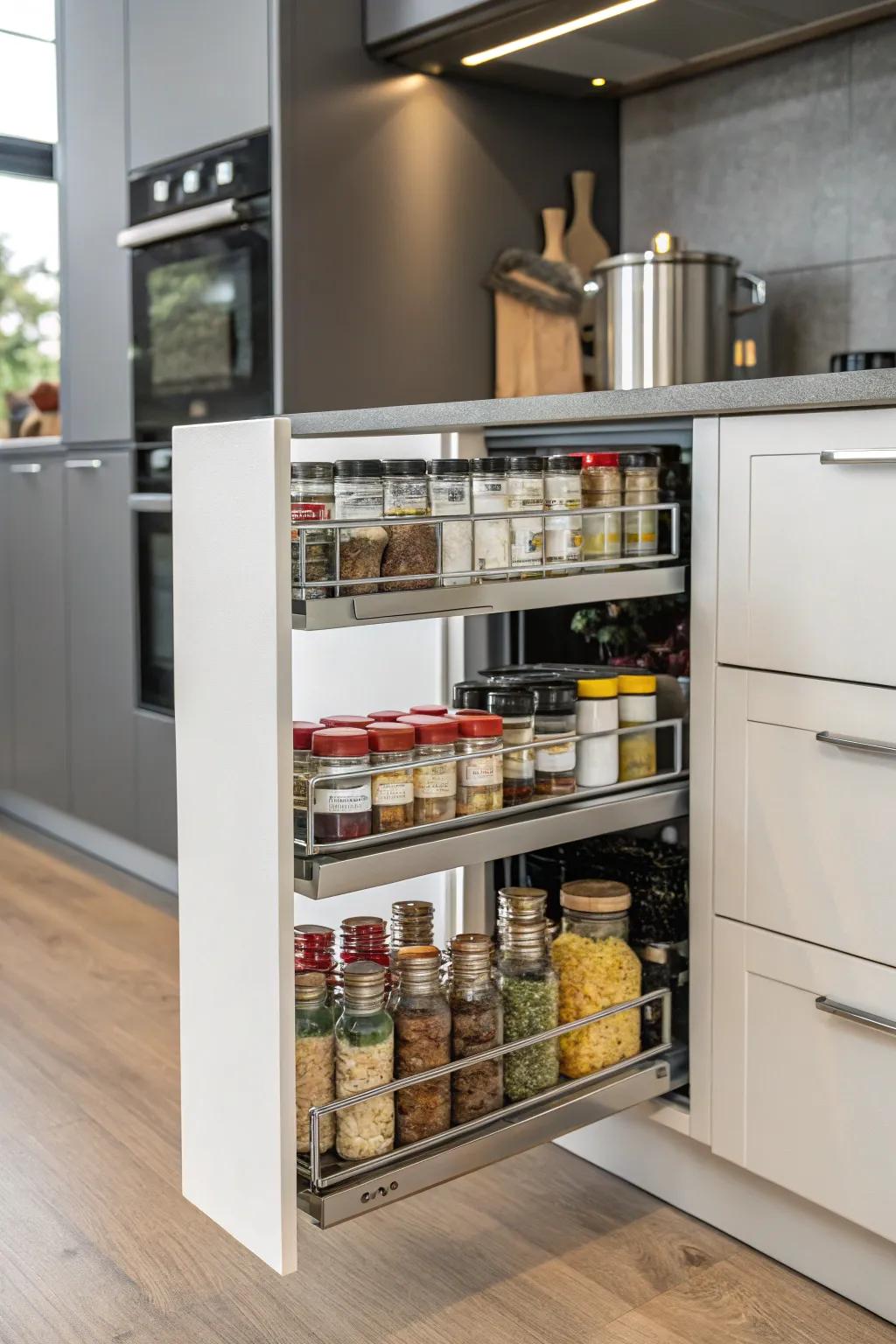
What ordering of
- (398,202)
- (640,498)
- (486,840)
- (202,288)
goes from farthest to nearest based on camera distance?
(202,288)
(398,202)
(640,498)
(486,840)

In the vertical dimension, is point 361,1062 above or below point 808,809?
below

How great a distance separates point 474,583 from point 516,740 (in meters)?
0.18

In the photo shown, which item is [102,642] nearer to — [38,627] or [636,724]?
[38,627]

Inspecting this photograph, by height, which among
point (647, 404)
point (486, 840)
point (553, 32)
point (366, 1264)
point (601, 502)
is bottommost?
point (366, 1264)

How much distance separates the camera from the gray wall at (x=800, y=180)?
2.27 m

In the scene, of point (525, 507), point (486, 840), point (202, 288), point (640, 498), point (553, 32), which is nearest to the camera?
point (486, 840)

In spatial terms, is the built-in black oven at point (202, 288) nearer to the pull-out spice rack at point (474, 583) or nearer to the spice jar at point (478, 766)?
the pull-out spice rack at point (474, 583)

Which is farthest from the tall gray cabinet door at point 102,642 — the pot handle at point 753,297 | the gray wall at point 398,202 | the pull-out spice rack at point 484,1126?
the pull-out spice rack at point 484,1126

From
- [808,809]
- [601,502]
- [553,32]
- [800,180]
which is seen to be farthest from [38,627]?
[808,809]

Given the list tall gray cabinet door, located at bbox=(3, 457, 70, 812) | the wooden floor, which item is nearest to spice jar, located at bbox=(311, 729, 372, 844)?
the wooden floor

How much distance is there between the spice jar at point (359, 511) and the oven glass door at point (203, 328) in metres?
1.18

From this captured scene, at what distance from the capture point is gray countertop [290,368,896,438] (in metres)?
1.28

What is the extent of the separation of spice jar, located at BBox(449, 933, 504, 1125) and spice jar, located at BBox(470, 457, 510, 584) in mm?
395

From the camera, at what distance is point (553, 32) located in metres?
2.35
